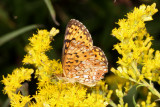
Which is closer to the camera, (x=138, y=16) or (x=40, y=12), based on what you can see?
(x=138, y=16)

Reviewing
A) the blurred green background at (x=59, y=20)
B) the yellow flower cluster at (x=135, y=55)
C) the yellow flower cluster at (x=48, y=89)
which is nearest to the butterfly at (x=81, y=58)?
the yellow flower cluster at (x=48, y=89)

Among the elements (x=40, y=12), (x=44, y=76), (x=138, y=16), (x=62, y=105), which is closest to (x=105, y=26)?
(x=40, y=12)

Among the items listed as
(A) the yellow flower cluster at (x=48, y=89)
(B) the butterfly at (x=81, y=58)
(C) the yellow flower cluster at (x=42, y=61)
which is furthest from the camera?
(C) the yellow flower cluster at (x=42, y=61)

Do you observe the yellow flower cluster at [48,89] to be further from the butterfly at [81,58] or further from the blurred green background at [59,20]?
the blurred green background at [59,20]

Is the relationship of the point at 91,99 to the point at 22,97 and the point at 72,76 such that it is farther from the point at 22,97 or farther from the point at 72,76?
the point at 22,97

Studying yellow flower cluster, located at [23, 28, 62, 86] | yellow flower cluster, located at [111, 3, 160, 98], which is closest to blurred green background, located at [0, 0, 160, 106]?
yellow flower cluster, located at [23, 28, 62, 86]

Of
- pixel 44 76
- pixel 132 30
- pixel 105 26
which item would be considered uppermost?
pixel 105 26
